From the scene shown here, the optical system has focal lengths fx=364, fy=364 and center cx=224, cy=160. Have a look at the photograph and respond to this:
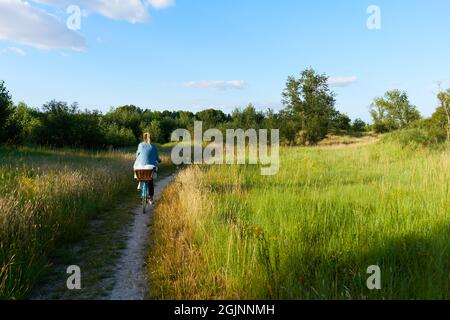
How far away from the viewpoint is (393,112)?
275 feet

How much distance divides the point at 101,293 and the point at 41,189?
4469mm

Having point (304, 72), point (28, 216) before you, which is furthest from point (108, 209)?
point (304, 72)

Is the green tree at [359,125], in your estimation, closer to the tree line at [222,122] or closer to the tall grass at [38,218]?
the tree line at [222,122]

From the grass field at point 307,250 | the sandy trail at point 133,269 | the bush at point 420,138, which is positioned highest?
the bush at point 420,138

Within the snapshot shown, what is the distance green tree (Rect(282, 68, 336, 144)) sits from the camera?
2127 inches

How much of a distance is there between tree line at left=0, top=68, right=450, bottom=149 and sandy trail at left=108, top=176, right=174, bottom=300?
937 cm

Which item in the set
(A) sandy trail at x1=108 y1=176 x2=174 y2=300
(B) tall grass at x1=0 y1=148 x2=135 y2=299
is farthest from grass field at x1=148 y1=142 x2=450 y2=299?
(B) tall grass at x1=0 y1=148 x2=135 y2=299

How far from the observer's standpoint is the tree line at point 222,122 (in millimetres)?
27533

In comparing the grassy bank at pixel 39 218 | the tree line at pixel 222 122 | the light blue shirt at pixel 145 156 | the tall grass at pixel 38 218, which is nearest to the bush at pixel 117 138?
the tree line at pixel 222 122

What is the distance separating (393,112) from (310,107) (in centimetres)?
3305

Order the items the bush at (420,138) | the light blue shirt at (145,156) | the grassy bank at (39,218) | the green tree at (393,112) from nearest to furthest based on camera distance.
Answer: the grassy bank at (39,218) → the light blue shirt at (145,156) → the bush at (420,138) → the green tree at (393,112)

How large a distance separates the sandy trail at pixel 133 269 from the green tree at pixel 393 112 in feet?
265

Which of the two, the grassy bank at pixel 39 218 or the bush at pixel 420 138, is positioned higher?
the bush at pixel 420 138

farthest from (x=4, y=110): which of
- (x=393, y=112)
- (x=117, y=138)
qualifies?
(x=393, y=112)
